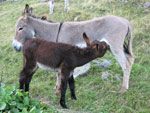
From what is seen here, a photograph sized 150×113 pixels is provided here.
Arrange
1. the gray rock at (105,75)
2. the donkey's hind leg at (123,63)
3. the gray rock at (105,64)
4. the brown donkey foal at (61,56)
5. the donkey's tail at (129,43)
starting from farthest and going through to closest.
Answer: the gray rock at (105,64)
the gray rock at (105,75)
the donkey's tail at (129,43)
the donkey's hind leg at (123,63)
the brown donkey foal at (61,56)

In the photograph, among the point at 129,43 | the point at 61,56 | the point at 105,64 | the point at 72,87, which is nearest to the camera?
the point at 61,56

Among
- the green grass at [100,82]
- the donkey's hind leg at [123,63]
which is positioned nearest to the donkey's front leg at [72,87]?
the green grass at [100,82]

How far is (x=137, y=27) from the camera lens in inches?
325

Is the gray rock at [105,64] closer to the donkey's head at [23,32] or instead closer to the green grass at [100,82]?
the green grass at [100,82]

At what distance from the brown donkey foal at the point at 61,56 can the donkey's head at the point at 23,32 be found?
0.79 metres

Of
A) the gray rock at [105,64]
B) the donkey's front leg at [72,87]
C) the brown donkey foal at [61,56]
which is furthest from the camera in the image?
the gray rock at [105,64]

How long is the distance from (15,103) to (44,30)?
8.14ft

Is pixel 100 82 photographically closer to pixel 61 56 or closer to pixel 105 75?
pixel 105 75

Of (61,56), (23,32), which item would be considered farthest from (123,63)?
(23,32)

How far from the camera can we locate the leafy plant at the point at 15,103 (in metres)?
3.47

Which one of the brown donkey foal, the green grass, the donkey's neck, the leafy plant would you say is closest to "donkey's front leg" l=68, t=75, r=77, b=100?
the green grass

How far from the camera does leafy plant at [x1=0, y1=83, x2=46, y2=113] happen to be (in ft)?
11.4

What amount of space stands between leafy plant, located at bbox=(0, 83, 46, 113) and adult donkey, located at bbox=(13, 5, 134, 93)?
1.68m

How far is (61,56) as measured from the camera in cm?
438
